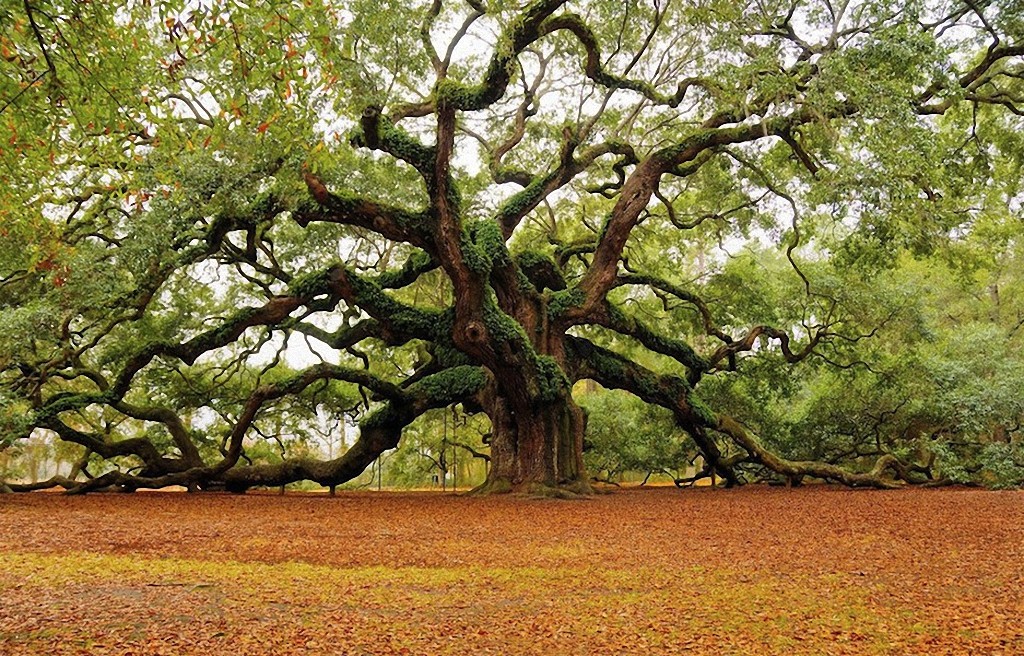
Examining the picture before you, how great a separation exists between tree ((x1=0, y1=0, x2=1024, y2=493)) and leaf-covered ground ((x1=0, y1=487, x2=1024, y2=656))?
2.45m

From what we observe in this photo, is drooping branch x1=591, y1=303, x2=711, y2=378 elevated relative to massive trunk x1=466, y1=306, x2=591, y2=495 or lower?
elevated

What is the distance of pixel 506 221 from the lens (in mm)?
11953

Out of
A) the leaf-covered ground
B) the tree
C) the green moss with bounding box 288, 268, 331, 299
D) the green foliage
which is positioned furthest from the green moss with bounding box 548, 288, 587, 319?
the green foliage

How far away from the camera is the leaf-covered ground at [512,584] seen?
2.94m

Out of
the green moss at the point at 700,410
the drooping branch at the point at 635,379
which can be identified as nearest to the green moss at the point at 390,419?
the drooping branch at the point at 635,379

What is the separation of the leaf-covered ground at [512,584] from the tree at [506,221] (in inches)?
96.3

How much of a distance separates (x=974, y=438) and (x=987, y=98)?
6901 mm

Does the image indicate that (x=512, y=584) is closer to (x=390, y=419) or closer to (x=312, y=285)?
(x=312, y=285)

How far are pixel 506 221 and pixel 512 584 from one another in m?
8.47

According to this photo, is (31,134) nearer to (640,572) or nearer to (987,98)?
(640,572)

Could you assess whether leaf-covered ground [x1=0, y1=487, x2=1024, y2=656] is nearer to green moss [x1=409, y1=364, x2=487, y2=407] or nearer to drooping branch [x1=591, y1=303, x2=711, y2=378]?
green moss [x1=409, y1=364, x2=487, y2=407]

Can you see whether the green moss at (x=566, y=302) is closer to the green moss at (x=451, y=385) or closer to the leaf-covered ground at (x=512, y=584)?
the green moss at (x=451, y=385)

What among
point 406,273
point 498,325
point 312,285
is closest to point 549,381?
point 498,325

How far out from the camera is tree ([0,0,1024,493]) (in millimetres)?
8211
